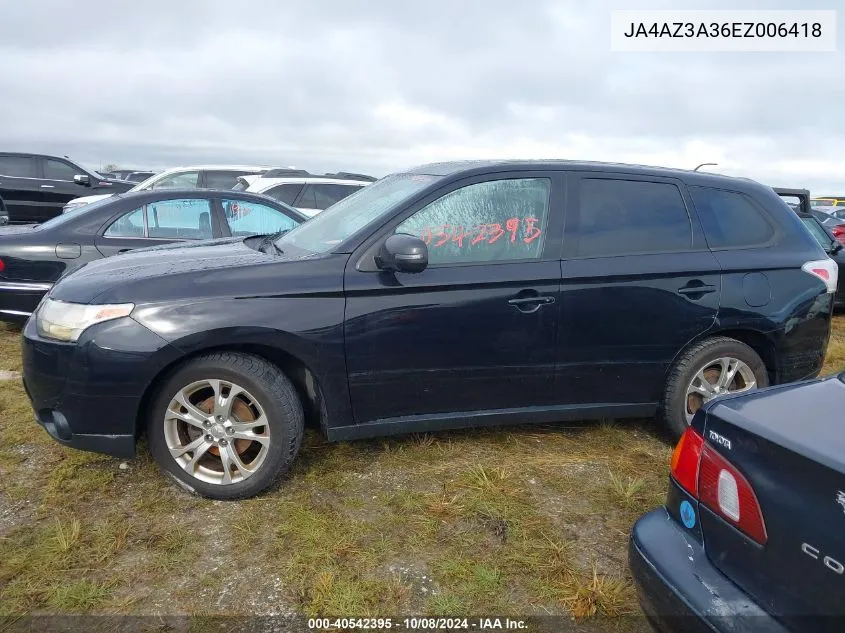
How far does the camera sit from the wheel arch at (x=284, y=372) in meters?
2.87

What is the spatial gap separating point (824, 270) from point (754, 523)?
2684mm

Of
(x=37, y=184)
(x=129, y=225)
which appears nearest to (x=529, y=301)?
(x=129, y=225)

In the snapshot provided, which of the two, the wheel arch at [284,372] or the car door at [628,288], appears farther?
the car door at [628,288]

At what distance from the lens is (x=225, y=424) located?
2.92 m

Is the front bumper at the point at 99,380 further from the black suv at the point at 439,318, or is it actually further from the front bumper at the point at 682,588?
the front bumper at the point at 682,588

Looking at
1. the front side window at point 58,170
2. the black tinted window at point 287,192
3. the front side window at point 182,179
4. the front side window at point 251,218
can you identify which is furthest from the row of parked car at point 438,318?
the front side window at point 58,170

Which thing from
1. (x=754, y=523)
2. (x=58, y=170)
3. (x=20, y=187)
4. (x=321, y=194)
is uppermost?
(x=58, y=170)

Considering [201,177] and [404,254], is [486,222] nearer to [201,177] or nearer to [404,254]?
[404,254]

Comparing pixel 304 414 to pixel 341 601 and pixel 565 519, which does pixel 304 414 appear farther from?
pixel 565 519

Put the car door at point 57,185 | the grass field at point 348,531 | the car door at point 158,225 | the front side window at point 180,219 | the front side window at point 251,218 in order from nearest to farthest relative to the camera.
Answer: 1. the grass field at point 348,531
2. the car door at point 158,225
3. the front side window at point 180,219
4. the front side window at point 251,218
5. the car door at point 57,185

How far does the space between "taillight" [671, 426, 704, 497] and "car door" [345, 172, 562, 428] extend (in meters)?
1.31

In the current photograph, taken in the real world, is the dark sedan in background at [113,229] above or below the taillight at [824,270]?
above

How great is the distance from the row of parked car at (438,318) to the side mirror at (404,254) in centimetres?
1

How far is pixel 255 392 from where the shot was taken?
2883 mm
